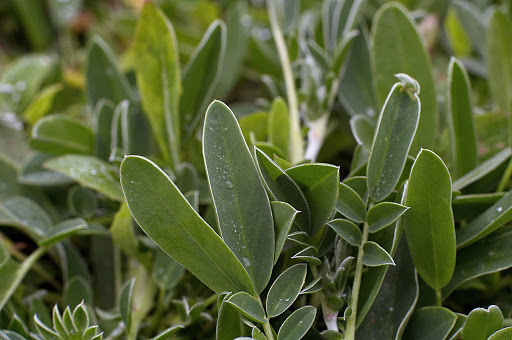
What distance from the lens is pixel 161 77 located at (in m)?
0.62

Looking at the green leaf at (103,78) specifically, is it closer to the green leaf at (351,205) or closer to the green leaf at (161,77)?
the green leaf at (161,77)

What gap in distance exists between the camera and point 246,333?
1.44ft

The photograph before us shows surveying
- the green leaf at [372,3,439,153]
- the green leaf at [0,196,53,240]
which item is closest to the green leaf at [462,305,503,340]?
the green leaf at [372,3,439,153]

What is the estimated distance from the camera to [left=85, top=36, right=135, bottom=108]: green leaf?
2.34 feet

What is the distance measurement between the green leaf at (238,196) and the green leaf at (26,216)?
280 millimetres

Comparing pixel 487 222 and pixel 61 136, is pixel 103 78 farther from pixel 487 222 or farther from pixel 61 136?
pixel 487 222

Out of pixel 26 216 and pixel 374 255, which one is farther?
pixel 26 216

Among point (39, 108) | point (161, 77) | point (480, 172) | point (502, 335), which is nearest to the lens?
point (502, 335)

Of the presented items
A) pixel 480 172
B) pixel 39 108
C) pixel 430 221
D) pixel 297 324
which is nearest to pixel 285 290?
pixel 297 324

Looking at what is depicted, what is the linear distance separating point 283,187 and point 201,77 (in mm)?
266

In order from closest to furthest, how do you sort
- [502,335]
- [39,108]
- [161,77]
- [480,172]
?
[502,335], [480,172], [161,77], [39,108]

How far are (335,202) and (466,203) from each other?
0.53 feet

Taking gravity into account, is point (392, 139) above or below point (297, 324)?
above

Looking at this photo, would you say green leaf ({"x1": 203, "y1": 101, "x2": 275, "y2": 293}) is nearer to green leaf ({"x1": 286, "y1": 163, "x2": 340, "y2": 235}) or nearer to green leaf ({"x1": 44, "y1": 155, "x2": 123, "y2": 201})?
green leaf ({"x1": 286, "y1": 163, "x2": 340, "y2": 235})
